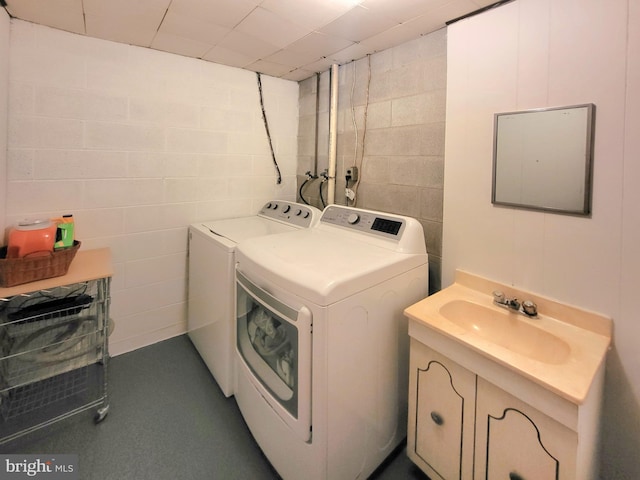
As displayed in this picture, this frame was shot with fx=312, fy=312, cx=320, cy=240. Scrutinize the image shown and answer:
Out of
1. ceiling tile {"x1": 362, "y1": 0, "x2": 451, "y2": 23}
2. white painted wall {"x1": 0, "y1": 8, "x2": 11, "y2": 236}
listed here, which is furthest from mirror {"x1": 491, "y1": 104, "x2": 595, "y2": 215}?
white painted wall {"x1": 0, "y1": 8, "x2": 11, "y2": 236}

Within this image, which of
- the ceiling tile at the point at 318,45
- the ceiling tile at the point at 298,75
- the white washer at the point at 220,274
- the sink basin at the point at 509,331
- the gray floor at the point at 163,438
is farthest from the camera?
the ceiling tile at the point at 298,75

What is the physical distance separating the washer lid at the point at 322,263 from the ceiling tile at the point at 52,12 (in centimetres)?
150

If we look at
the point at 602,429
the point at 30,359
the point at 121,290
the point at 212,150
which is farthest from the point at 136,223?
the point at 602,429

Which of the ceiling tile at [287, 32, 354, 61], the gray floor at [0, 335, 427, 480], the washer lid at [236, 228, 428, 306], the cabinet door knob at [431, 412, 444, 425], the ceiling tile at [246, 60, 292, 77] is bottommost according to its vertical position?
the gray floor at [0, 335, 427, 480]

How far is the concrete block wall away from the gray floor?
137cm

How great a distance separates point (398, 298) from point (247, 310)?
0.78m

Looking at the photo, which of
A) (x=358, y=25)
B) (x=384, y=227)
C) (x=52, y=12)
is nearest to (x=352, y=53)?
(x=358, y=25)

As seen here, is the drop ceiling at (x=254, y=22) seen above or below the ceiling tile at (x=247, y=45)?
below

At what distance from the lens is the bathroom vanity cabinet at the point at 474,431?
1.00 metres

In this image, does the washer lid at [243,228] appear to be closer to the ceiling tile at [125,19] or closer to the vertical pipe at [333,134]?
the vertical pipe at [333,134]

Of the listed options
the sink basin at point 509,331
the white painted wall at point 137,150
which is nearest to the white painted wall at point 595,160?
the sink basin at point 509,331

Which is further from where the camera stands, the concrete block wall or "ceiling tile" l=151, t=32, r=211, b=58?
"ceiling tile" l=151, t=32, r=211, b=58

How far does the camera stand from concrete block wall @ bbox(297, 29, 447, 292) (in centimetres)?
183

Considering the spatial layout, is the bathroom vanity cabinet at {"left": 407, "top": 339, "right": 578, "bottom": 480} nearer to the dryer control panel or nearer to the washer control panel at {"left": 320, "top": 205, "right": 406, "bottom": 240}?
the dryer control panel
